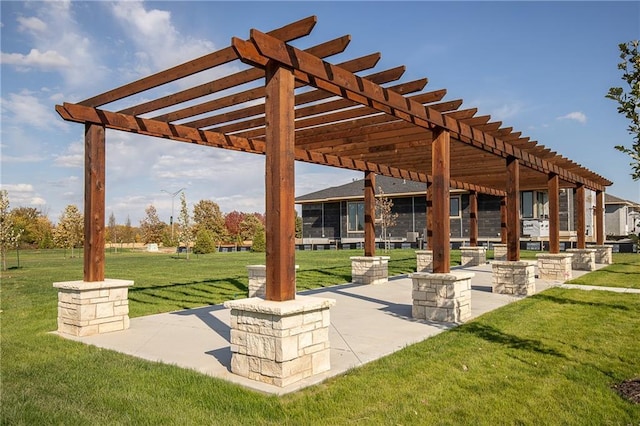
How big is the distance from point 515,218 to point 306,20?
8.13 meters

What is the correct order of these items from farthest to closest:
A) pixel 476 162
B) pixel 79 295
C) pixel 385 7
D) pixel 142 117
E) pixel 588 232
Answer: pixel 588 232, pixel 476 162, pixel 385 7, pixel 142 117, pixel 79 295

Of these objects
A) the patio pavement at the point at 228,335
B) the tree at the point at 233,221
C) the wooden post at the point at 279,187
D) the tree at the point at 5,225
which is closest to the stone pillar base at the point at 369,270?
the patio pavement at the point at 228,335

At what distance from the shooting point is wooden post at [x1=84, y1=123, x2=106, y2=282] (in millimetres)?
7578

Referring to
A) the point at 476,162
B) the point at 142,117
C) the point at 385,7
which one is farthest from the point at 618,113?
the point at 476,162

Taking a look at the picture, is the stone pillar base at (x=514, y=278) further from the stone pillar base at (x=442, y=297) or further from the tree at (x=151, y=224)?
the tree at (x=151, y=224)

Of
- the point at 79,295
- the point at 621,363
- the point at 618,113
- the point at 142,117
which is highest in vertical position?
the point at 142,117

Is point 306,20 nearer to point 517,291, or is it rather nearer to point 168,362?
point 168,362

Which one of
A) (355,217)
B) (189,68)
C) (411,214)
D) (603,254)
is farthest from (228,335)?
(355,217)

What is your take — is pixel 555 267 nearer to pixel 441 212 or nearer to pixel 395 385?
pixel 441 212

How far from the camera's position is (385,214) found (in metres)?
30.4

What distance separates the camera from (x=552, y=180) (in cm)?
1451

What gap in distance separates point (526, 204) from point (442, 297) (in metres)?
24.0

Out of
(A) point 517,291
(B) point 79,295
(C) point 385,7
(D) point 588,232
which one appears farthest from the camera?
(D) point 588,232

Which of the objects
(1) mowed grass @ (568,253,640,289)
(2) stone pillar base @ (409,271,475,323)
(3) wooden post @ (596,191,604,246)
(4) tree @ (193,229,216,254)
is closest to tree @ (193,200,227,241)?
(4) tree @ (193,229,216,254)
